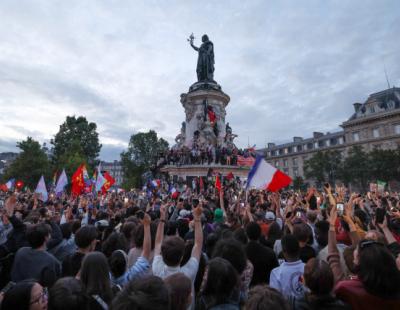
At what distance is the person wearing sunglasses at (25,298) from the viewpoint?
2.10 meters

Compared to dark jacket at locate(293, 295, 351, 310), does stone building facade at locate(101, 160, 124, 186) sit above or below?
above

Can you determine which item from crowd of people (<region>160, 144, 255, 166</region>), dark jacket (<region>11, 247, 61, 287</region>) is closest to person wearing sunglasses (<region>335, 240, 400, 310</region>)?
dark jacket (<region>11, 247, 61, 287</region>)

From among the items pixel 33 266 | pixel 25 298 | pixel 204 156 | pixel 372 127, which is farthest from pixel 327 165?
pixel 25 298

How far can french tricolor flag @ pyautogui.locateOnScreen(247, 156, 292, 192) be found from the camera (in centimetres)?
808

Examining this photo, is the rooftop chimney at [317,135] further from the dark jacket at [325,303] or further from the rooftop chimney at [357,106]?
the dark jacket at [325,303]

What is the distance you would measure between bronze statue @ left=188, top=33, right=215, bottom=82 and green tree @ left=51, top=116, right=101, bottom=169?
1395 inches

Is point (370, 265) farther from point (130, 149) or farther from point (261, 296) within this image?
point (130, 149)

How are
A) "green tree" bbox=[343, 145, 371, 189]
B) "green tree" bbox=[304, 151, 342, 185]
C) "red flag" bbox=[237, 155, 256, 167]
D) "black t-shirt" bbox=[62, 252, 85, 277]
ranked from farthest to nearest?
1. "green tree" bbox=[304, 151, 342, 185]
2. "green tree" bbox=[343, 145, 371, 189]
3. "red flag" bbox=[237, 155, 256, 167]
4. "black t-shirt" bbox=[62, 252, 85, 277]

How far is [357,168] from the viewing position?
52.0 m

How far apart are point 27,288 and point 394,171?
5730cm

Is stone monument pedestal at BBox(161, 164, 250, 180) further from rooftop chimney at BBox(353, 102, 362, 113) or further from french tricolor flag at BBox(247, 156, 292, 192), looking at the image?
rooftop chimney at BBox(353, 102, 362, 113)

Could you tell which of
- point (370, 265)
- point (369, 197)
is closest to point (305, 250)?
point (370, 265)

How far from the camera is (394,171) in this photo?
4703cm

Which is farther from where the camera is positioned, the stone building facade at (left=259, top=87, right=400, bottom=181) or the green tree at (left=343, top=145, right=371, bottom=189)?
the stone building facade at (left=259, top=87, right=400, bottom=181)
